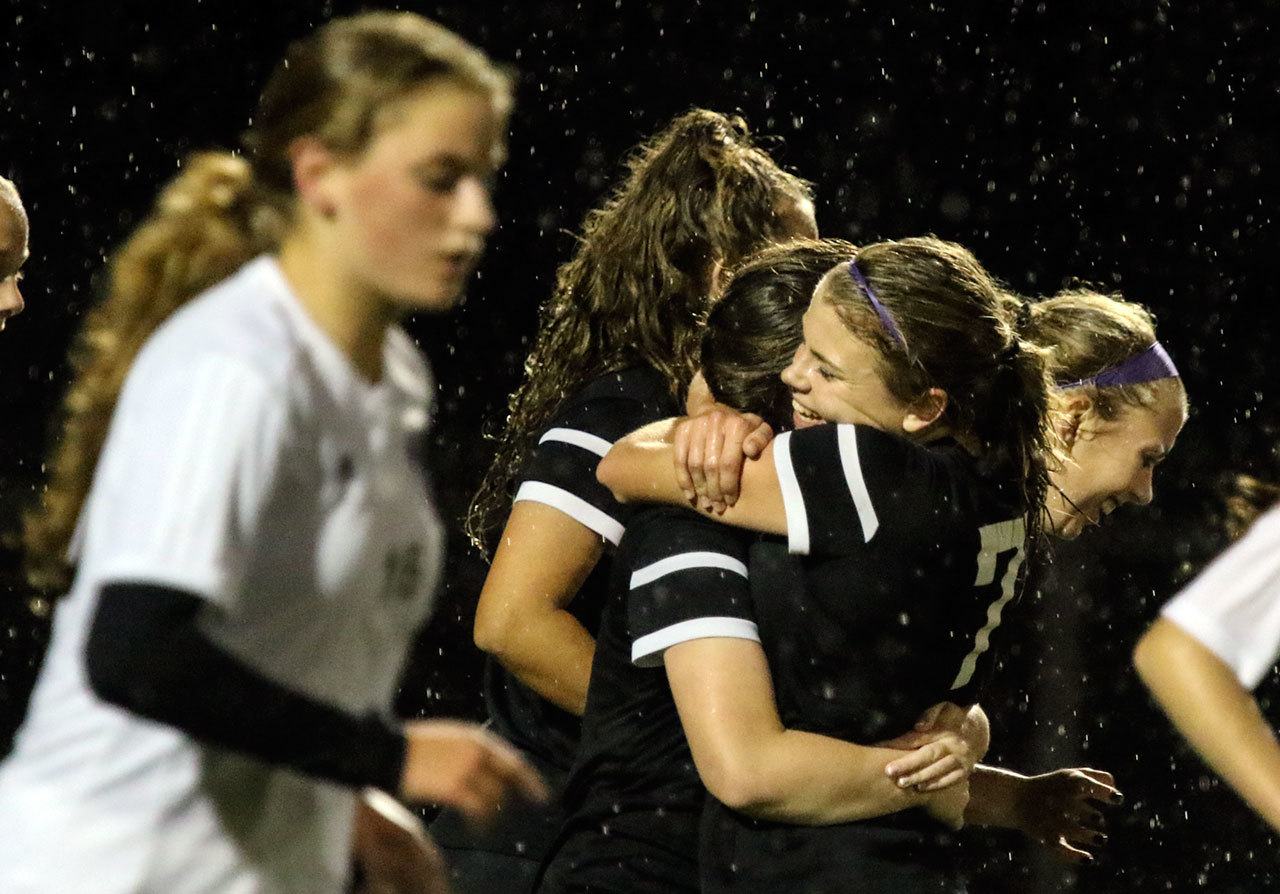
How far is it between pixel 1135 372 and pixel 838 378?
2.40 feet

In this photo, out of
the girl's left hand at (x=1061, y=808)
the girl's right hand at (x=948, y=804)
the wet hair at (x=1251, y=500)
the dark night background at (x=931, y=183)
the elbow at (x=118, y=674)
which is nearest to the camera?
the elbow at (x=118, y=674)

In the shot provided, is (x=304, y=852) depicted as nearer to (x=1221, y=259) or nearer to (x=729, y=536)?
(x=729, y=536)

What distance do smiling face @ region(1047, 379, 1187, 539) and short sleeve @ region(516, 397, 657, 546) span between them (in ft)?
2.00

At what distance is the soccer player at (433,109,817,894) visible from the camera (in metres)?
2.22

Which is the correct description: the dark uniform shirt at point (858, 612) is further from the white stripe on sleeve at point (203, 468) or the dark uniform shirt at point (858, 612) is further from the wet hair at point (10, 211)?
Result: the wet hair at point (10, 211)

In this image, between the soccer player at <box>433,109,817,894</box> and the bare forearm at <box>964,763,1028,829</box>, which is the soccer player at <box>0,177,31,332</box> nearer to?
the soccer player at <box>433,109,817,894</box>

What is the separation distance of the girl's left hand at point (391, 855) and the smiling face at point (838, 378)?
80 centimetres

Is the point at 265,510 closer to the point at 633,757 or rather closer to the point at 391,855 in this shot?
the point at 391,855

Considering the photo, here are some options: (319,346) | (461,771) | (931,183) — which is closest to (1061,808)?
(461,771)

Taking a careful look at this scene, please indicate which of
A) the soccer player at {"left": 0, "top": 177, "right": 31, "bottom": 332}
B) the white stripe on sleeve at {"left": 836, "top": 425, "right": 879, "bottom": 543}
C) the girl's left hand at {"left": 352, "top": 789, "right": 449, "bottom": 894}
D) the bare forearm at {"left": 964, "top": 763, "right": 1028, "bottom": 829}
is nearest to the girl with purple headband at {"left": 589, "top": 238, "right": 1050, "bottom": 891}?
the white stripe on sleeve at {"left": 836, "top": 425, "right": 879, "bottom": 543}

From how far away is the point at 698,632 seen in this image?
5.90 ft

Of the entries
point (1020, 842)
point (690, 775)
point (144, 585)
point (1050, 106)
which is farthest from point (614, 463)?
point (1050, 106)

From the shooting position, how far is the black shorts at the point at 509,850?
2186mm

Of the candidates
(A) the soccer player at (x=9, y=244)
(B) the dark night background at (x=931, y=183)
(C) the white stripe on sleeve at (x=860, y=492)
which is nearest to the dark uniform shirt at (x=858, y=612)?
(C) the white stripe on sleeve at (x=860, y=492)
